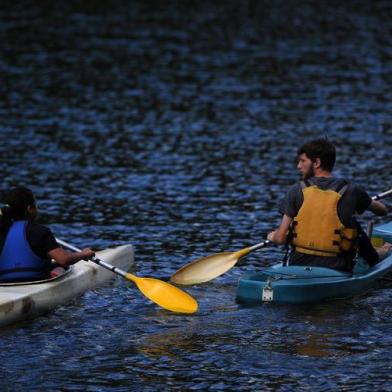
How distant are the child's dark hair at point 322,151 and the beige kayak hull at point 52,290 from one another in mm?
2875

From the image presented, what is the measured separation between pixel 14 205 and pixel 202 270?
2494mm

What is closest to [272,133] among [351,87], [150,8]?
[351,87]

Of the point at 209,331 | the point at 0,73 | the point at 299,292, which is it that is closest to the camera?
the point at 209,331

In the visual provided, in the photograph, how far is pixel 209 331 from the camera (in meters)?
12.3

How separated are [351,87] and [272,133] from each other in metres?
6.34

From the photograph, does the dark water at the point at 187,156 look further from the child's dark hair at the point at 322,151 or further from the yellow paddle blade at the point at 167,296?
the child's dark hair at the point at 322,151

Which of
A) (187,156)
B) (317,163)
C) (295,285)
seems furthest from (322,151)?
(187,156)

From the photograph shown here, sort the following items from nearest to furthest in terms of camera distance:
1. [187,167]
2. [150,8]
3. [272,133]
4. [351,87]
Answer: [187,167]
[272,133]
[351,87]
[150,8]

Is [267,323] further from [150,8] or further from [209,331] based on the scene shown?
[150,8]

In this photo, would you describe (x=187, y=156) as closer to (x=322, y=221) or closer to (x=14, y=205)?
(x=322, y=221)

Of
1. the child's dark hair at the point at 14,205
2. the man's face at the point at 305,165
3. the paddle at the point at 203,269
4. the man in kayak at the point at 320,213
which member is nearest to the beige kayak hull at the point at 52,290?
the child's dark hair at the point at 14,205

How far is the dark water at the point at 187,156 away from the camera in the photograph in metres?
11.3

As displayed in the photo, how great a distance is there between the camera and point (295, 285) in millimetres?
13078

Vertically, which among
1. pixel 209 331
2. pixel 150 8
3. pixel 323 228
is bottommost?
pixel 209 331
